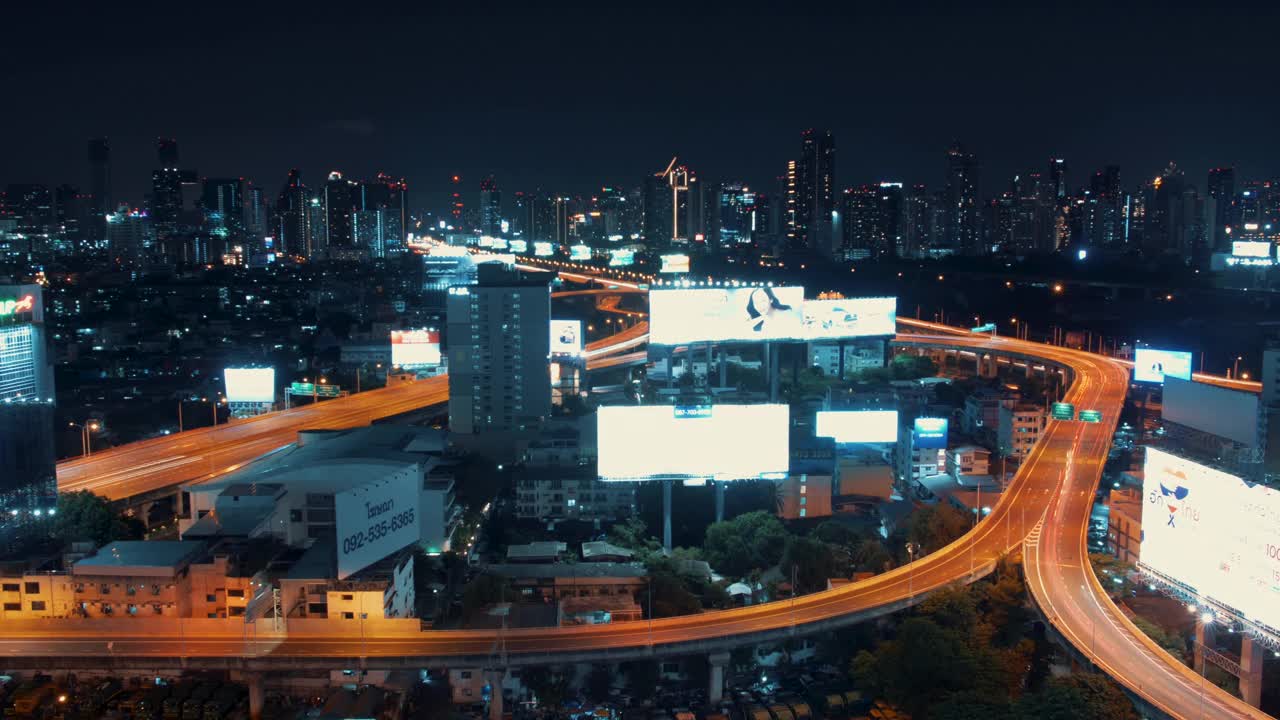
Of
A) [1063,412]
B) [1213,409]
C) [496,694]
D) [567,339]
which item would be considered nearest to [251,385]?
[567,339]

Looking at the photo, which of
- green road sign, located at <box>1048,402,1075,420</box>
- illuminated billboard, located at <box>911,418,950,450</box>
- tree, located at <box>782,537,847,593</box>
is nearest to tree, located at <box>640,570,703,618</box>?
tree, located at <box>782,537,847,593</box>

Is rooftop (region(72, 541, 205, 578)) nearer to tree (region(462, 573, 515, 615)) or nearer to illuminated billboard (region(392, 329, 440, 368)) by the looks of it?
tree (region(462, 573, 515, 615))

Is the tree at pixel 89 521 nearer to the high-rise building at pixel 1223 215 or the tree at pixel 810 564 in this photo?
the tree at pixel 810 564

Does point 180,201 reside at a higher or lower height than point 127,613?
higher

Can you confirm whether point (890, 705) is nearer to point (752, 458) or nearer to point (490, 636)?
point (490, 636)

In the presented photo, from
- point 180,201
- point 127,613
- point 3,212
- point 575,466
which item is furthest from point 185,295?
point 127,613
